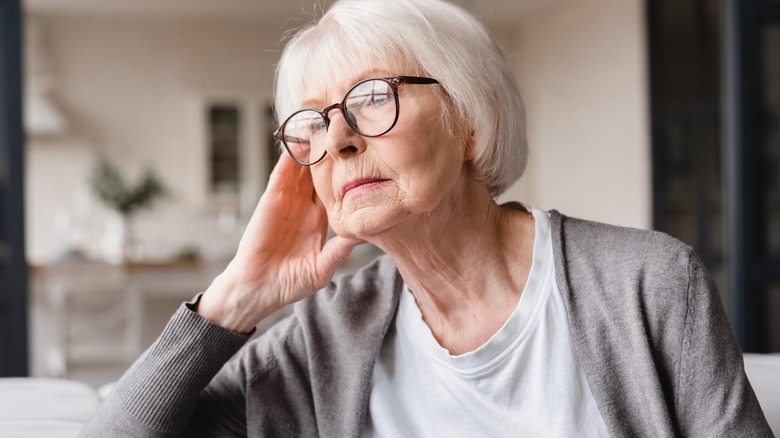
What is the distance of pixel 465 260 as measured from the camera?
4.22 feet

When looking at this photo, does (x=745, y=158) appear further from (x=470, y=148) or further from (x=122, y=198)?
(x=122, y=198)

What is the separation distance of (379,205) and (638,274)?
0.39 meters

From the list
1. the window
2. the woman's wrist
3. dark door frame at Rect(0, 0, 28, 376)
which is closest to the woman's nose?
the woman's wrist

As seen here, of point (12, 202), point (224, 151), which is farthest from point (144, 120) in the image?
point (12, 202)

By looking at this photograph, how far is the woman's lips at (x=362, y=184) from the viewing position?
121 cm

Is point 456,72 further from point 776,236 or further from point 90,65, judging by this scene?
point 90,65

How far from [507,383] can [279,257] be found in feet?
1.41

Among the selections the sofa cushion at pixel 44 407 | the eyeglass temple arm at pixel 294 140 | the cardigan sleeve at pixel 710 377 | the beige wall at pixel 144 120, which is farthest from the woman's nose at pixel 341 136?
the beige wall at pixel 144 120

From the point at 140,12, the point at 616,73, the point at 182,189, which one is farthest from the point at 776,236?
the point at 140,12

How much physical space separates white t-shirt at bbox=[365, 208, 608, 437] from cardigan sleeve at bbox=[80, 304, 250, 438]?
274 millimetres

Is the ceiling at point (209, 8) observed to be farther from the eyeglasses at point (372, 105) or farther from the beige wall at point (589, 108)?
the eyeglasses at point (372, 105)

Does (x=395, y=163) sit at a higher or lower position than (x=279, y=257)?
higher

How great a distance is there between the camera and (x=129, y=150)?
725 centimetres

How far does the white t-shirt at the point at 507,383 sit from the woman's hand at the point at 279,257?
7.7 inches
